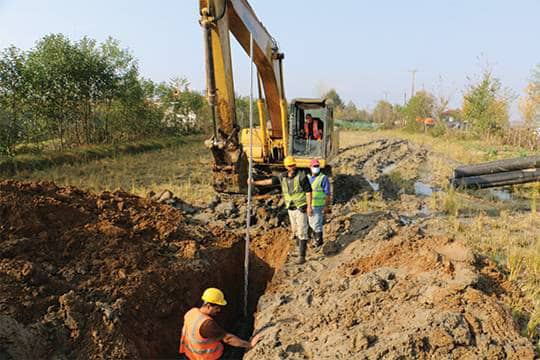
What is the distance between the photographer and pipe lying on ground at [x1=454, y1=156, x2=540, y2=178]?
10.9 m

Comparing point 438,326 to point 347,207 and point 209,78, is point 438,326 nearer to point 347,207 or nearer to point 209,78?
point 209,78

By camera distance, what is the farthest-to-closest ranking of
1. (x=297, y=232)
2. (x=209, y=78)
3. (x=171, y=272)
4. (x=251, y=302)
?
(x=251, y=302), (x=297, y=232), (x=209, y=78), (x=171, y=272)

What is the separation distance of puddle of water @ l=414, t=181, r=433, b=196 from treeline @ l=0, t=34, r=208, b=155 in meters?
14.1

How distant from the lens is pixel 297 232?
6.25 m

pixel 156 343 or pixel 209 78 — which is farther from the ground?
pixel 209 78

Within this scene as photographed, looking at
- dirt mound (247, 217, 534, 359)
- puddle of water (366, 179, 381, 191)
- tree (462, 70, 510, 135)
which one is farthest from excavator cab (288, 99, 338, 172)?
tree (462, 70, 510, 135)

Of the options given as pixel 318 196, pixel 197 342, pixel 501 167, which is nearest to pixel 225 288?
pixel 318 196

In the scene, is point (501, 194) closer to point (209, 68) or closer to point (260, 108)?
point (260, 108)

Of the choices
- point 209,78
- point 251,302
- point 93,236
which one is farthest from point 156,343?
point 209,78

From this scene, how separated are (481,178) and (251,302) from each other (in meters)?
8.17

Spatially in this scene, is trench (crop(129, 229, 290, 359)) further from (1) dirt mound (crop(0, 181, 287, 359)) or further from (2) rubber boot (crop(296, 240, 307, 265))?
(2) rubber boot (crop(296, 240, 307, 265))

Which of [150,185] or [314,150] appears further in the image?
[150,185]

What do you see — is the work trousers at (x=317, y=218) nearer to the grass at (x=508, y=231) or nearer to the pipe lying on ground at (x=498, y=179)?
the grass at (x=508, y=231)

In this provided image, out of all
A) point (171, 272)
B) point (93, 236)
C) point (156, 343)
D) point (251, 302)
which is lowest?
point (251, 302)
